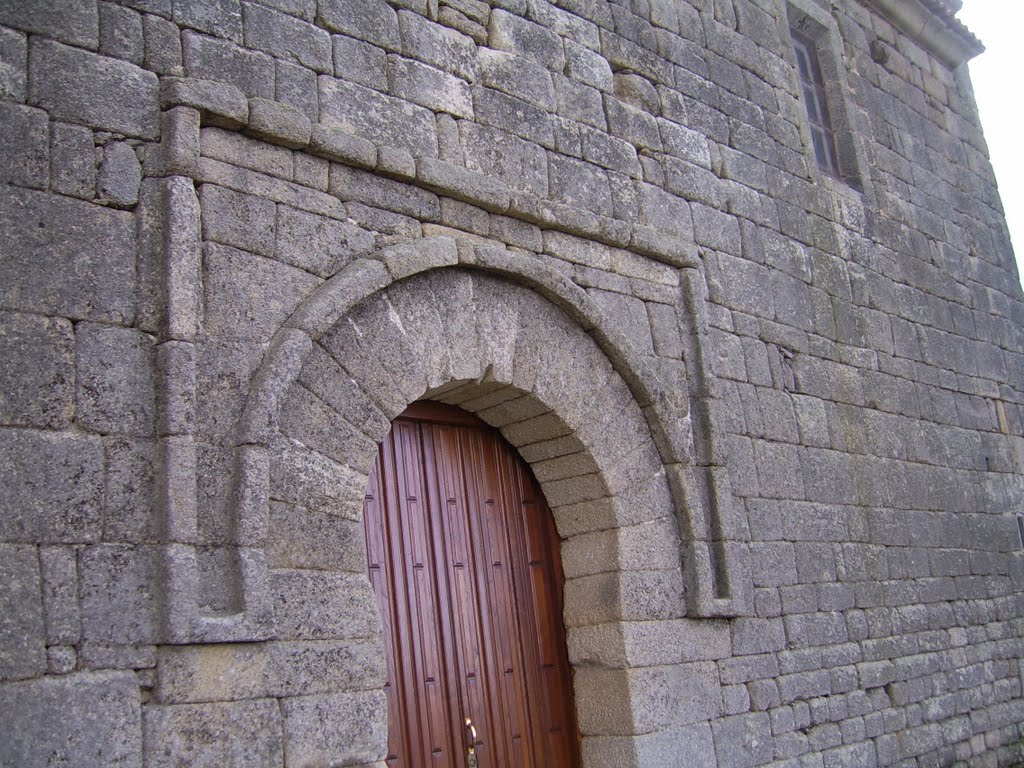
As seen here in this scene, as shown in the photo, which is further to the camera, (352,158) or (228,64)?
(352,158)

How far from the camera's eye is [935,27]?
7.98 m

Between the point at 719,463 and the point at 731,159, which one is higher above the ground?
the point at 731,159

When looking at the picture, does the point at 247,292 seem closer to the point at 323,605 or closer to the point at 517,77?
the point at 323,605

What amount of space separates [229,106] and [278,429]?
110 cm

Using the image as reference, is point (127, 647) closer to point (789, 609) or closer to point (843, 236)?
point (789, 609)

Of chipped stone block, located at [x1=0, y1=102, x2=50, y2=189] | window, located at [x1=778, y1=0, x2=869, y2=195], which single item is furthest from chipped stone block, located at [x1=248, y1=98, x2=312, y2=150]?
window, located at [x1=778, y1=0, x2=869, y2=195]

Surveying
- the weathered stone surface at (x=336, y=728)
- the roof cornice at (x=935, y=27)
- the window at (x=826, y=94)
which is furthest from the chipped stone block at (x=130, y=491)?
the roof cornice at (x=935, y=27)

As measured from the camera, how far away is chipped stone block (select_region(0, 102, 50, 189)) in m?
3.06

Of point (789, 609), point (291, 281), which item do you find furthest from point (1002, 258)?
point (291, 281)

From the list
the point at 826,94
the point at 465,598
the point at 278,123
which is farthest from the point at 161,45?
the point at 826,94

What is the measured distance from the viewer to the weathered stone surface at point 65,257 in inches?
118

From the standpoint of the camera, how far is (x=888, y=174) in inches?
277

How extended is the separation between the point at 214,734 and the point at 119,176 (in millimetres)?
1697

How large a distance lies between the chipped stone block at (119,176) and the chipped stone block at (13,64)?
29cm
